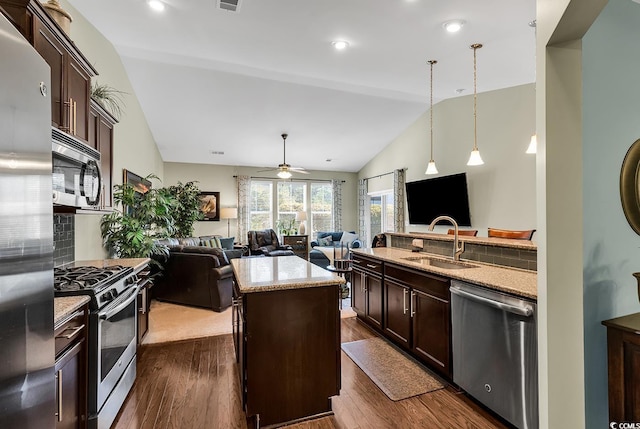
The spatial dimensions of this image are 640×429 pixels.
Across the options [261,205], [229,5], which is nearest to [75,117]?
[229,5]

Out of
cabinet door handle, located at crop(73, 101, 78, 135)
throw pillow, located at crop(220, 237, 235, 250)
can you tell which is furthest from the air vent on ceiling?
throw pillow, located at crop(220, 237, 235, 250)

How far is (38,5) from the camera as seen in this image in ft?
5.05

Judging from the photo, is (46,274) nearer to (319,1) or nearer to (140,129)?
(319,1)

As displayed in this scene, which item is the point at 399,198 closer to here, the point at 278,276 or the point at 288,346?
the point at 278,276

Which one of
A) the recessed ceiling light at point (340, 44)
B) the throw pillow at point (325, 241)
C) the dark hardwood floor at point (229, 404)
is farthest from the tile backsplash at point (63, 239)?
the throw pillow at point (325, 241)

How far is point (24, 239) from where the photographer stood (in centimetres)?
81

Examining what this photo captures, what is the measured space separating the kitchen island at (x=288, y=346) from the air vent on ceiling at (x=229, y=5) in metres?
2.47

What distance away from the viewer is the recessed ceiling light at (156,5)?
9.23ft

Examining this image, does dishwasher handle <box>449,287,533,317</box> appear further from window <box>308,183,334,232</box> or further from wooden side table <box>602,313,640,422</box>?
window <box>308,183,334,232</box>

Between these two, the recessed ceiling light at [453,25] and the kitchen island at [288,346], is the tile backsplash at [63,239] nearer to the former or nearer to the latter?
the kitchen island at [288,346]

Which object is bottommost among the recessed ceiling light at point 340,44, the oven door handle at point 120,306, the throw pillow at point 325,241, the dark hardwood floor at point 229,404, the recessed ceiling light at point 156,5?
A: the dark hardwood floor at point 229,404

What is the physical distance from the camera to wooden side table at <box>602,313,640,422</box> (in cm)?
148

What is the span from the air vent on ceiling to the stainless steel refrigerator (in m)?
2.25

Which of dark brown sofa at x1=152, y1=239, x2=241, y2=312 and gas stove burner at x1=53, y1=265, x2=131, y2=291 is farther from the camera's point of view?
dark brown sofa at x1=152, y1=239, x2=241, y2=312
